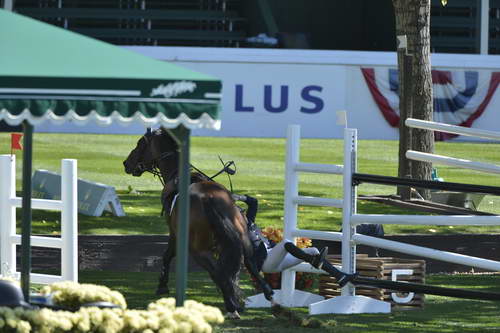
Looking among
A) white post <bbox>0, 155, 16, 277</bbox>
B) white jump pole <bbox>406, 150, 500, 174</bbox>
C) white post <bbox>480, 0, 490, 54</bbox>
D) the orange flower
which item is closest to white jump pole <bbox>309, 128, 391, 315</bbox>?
the orange flower

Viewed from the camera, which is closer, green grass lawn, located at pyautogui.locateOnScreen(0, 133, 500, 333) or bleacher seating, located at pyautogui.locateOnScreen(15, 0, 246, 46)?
green grass lawn, located at pyautogui.locateOnScreen(0, 133, 500, 333)

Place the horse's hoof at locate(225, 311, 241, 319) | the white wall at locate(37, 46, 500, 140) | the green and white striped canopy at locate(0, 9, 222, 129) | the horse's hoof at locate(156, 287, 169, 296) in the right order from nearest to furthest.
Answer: the green and white striped canopy at locate(0, 9, 222, 129), the horse's hoof at locate(225, 311, 241, 319), the horse's hoof at locate(156, 287, 169, 296), the white wall at locate(37, 46, 500, 140)

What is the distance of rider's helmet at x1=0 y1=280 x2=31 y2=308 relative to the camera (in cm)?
717

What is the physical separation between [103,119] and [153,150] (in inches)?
194

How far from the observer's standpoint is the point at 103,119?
20.9ft

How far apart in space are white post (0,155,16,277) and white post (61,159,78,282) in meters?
0.67

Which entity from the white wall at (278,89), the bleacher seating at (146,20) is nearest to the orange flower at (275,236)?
the white wall at (278,89)

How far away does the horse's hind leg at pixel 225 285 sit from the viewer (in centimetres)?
971

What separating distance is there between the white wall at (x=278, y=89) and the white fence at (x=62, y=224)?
54.6 ft

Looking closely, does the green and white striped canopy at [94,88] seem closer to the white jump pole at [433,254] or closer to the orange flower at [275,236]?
the white jump pole at [433,254]

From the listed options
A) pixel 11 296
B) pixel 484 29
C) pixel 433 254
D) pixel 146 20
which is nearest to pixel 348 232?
pixel 433 254

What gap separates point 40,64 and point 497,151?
20.6m

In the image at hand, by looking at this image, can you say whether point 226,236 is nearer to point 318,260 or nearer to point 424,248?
point 318,260

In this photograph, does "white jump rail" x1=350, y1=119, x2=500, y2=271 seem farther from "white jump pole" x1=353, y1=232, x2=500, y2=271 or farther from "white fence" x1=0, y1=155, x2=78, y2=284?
"white fence" x1=0, y1=155, x2=78, y2=284
